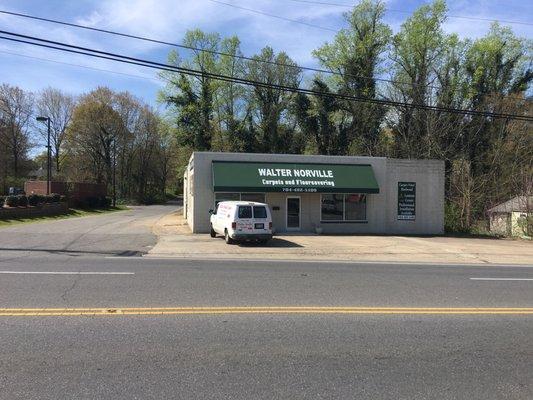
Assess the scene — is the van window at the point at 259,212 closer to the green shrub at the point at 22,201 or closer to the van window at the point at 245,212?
the van window at the point at 245,212

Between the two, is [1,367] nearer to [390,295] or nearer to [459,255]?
[390,295]

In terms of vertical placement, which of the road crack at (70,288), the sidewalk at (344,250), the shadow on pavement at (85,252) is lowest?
the sidewalk at (344,250)

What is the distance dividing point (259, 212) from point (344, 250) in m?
3.79

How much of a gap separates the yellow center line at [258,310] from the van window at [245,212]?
41.9ft

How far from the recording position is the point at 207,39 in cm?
5503

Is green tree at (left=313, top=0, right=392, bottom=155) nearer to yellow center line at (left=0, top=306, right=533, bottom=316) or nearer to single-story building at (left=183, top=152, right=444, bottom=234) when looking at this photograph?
single-story building at (left=183, top=152, right=444, bottom=234)

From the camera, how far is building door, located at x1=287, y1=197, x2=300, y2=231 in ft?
91.5

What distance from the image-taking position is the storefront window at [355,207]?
1120 inches

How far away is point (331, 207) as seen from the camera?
92.6ft

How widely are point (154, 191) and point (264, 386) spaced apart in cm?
8917

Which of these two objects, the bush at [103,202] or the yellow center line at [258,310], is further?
the bush at [103,202]

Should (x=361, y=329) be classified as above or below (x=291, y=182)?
below

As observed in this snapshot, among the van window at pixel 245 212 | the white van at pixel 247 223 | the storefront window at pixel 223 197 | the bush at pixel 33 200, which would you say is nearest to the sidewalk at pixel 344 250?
the white van at pixel 247 223

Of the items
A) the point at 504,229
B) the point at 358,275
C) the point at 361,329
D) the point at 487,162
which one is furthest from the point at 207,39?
the point at 361,329
